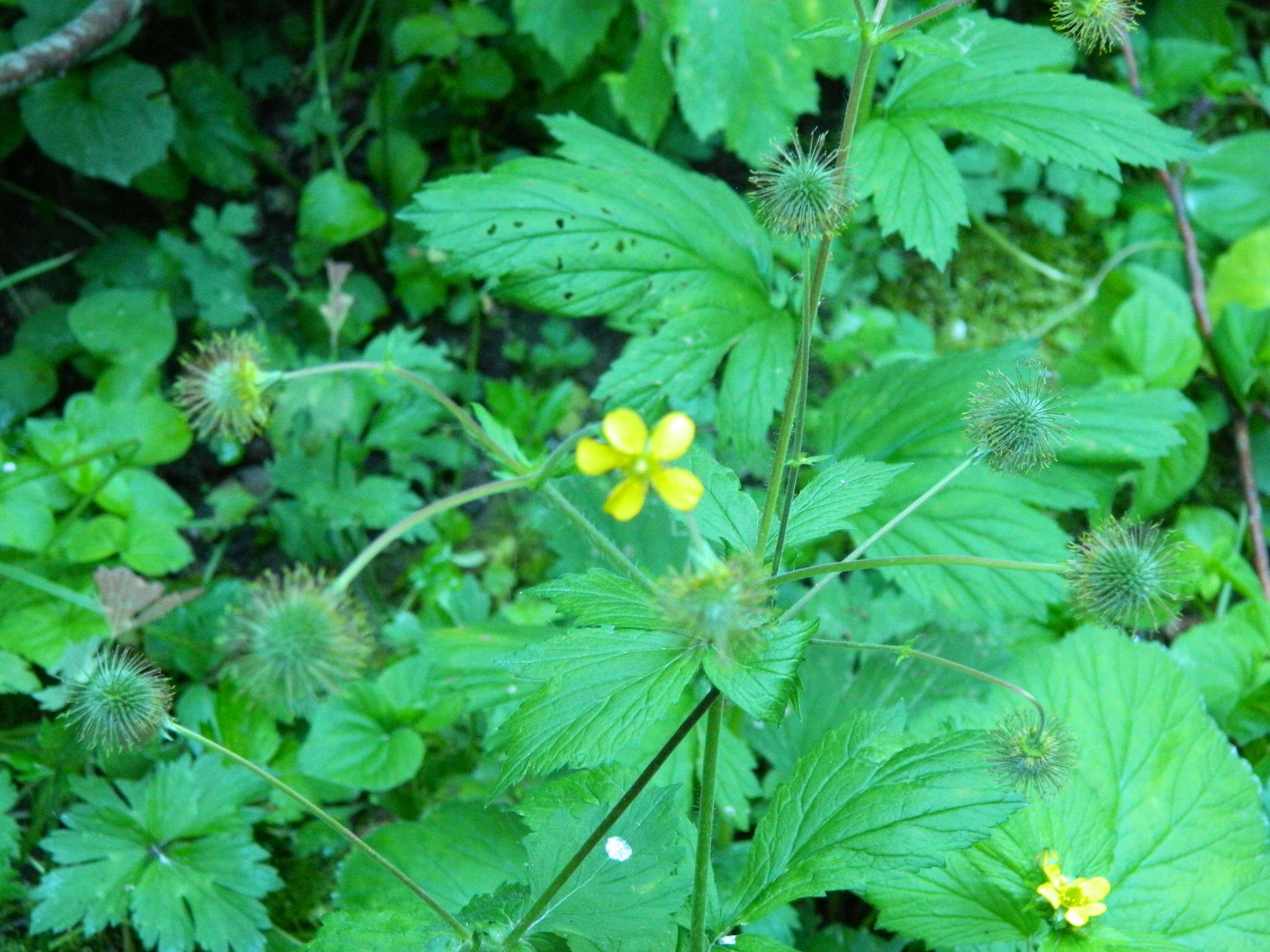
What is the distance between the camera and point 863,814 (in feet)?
4.25

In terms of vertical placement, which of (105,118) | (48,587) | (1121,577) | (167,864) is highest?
(1121,577)

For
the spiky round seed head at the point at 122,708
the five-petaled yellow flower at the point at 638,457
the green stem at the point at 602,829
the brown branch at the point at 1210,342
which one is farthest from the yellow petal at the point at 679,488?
the brown branch at the point at 1210,342

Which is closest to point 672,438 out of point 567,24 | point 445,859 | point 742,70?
point 445,859

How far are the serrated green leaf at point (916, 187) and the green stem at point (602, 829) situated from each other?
1.00 m

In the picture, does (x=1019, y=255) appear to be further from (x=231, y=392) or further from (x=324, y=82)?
(x=231, y=392)

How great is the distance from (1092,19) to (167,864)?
1.91 meters

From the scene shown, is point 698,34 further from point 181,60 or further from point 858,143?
point 181,60

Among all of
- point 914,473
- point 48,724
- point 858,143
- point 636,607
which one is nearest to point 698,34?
point 858,143

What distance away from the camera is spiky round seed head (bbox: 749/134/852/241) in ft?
3.99

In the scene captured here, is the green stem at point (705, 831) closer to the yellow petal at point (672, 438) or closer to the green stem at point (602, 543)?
the green stem at point (602, 543)

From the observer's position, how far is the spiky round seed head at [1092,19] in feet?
4.44

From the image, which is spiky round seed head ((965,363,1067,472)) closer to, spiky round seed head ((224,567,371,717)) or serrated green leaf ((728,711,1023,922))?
serrated green leaf ((728,711,1023,922))

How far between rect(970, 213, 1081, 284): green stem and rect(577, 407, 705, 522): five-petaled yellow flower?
2494 millimetres

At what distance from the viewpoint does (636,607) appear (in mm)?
1214
